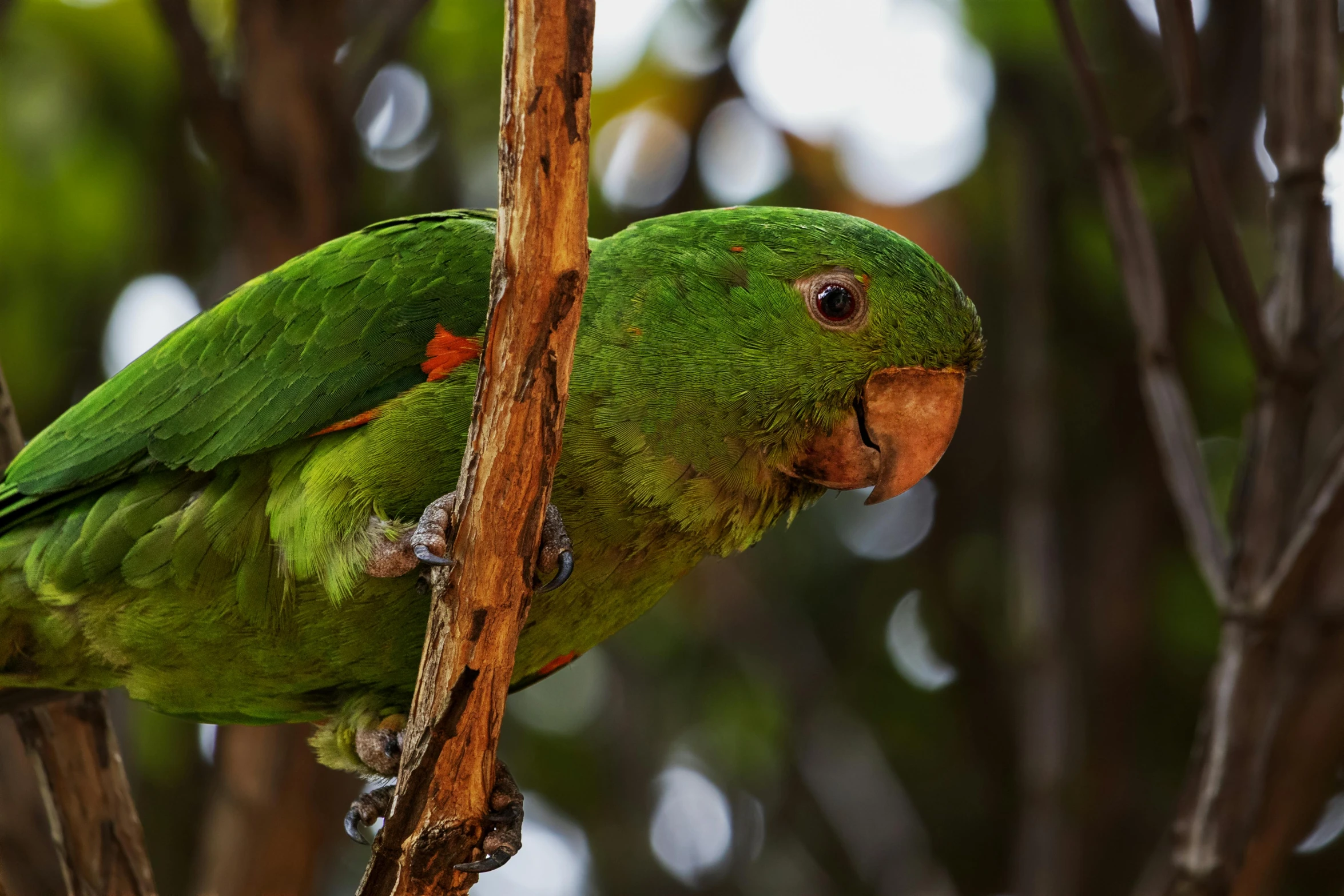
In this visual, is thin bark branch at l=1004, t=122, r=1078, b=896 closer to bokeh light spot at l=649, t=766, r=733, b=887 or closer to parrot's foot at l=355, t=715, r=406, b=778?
bokeh light spot at l=649, t=766, r=733, b=887

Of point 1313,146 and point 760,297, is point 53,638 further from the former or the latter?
point 1313,146

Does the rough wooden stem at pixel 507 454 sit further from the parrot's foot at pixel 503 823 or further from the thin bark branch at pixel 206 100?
the thin bark branch at pixel 206 100

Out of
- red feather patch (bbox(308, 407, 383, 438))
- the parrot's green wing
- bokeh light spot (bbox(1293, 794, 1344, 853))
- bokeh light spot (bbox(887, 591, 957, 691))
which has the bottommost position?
bokeh light spot (bbox(1293, 794, 1344, 853))

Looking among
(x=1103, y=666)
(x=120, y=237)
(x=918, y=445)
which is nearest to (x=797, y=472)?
(x=918, y=445)

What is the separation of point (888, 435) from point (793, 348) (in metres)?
0.30

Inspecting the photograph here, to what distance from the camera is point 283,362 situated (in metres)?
2.89

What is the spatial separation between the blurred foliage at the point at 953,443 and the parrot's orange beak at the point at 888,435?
2361mm

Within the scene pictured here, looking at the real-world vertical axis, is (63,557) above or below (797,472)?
above

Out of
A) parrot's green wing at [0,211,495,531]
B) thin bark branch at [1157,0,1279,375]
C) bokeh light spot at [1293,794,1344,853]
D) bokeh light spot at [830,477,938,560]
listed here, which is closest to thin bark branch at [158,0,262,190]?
parrot's green wing at [0,211,495,531]

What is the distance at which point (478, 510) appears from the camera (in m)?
2.15

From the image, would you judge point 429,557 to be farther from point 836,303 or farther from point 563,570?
point 836,303

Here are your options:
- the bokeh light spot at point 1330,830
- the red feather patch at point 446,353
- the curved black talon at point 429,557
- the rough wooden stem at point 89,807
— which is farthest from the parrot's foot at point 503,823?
the bokeh light spot at point 1330,830

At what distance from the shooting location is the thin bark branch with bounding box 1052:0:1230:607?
3.22m

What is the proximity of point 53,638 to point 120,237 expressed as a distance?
8.98ft
